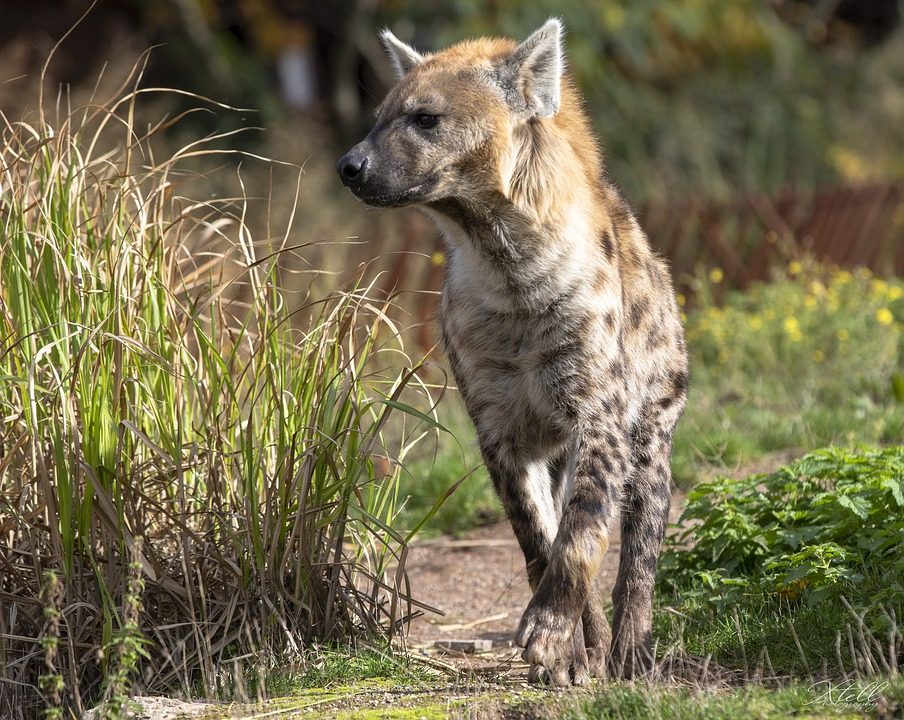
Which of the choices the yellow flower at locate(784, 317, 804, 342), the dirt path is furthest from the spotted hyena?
the yellow flower at locate(784, 317, 804, 342)

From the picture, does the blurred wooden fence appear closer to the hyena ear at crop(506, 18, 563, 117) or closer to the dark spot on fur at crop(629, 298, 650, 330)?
the dark spot on fur at crop(629, 298, 650, 330)

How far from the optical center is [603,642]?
3.73 m

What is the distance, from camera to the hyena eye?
3672 millimetres

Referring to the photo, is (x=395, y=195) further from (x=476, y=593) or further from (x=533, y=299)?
(x=476, y=593)

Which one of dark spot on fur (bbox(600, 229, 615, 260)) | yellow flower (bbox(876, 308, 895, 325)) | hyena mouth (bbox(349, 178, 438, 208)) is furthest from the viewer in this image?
yellow flower (bbox(876, 308, 895, 325))

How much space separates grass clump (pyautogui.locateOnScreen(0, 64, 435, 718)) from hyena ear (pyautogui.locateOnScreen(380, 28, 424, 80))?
817mm

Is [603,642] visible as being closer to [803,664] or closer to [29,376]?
[803,664]

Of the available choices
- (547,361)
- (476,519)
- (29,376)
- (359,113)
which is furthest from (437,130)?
(359,113)

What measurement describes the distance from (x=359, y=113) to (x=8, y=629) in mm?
13248

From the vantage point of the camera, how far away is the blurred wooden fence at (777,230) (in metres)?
10.5

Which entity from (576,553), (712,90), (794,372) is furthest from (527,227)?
(712,90)

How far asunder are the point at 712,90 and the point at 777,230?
22.8 ft

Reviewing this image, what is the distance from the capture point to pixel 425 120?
367cm

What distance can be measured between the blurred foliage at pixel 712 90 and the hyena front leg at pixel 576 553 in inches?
417
